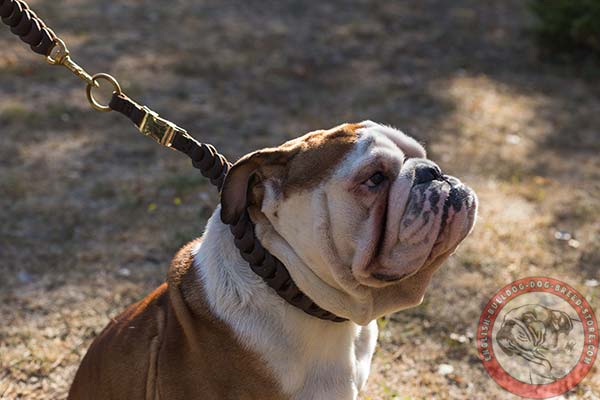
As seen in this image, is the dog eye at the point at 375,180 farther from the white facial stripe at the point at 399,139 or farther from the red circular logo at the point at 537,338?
the red circular logo at the point at 537,338

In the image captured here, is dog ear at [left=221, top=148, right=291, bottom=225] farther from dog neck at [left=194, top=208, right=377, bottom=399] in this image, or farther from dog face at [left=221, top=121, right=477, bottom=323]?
dog neck at [left=194, top=208, right=377, bottom=399]

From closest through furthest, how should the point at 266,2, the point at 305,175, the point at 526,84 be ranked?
the point at 305,175 < the point at 526,84 < the point at 266,2

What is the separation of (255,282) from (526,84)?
705cm

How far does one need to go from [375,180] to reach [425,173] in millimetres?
202

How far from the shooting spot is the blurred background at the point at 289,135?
4.83m

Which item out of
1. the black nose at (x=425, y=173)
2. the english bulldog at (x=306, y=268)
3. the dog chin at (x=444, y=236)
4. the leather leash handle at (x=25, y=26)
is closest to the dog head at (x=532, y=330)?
the english bulldog at (x=306, y=268)

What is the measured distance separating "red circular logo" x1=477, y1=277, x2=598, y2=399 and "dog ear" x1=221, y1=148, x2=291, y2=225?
2.23 m

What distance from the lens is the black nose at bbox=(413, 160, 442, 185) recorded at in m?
2.87

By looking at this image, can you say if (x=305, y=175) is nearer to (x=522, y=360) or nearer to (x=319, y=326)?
(x=319, y=326)

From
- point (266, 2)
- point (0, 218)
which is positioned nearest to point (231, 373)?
point (0, 218)

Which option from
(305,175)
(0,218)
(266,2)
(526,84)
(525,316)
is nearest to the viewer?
(305,175)

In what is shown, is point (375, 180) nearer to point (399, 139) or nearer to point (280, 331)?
point (399, 139)

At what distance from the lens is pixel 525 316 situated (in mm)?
4812

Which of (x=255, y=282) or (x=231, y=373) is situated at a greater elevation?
(x=255, y=282)
